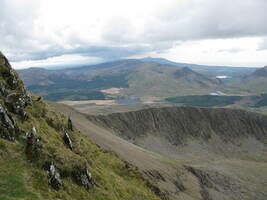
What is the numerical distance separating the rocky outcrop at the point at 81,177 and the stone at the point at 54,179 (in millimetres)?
3233

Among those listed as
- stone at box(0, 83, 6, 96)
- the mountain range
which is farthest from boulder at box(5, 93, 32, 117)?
stone at box(0, 83, 6, 96)

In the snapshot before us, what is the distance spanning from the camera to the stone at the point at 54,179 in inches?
1027

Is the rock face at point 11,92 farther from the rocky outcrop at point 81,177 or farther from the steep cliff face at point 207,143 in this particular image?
the steep cliff face at point 207,143

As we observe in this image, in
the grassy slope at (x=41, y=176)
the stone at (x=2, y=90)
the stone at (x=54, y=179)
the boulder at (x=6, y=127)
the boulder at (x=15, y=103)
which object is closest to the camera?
the grassy slope at (x=41, y=176)

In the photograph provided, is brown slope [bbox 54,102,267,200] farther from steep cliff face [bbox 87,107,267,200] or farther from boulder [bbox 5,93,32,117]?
boulder [bbox 5,93,32,117]

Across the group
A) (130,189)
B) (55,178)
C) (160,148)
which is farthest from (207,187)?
(55,178)

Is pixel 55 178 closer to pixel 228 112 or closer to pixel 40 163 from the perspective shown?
pixel 40 163

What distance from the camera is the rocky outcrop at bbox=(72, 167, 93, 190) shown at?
30312 mm

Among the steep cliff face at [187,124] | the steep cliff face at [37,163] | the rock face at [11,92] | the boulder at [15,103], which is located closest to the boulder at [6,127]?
the steep cliff face at [37,163]

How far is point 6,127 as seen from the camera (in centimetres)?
2998

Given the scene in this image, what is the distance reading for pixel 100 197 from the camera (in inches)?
1222

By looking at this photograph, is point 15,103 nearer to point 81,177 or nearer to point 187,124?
point 81,177

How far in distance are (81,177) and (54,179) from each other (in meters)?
4.75

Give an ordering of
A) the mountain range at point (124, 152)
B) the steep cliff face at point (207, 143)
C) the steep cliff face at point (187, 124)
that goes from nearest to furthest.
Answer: the mountain range at point (124, 152), the steep cliff face at point (207, 143), the steep cliff face at point (187, 124)
